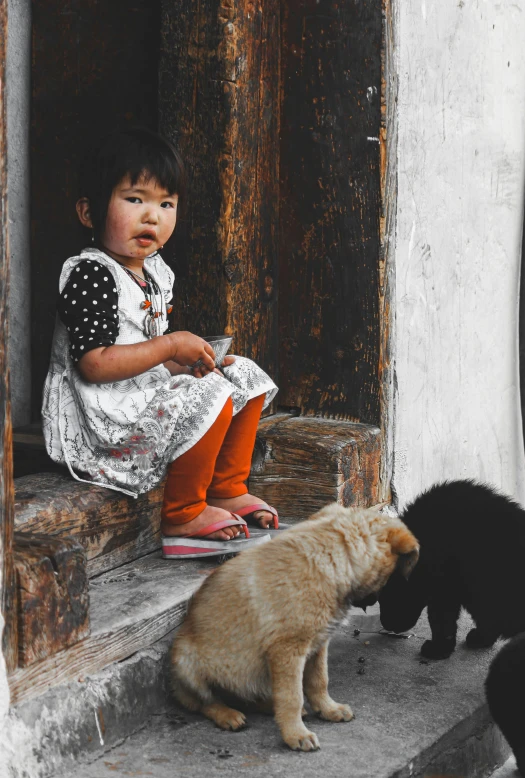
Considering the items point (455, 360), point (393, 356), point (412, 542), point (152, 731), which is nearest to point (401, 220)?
point (393, 356)

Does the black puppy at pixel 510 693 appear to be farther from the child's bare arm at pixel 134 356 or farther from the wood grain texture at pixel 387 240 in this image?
the wood grain texture at pixel 387 240

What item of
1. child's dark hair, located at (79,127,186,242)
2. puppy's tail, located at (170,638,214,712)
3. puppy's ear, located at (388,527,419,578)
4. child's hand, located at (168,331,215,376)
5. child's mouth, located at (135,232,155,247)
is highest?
child's dark hair, located at (79,127,186,242)

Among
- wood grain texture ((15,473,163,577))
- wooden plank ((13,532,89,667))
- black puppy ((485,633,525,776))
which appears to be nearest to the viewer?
wooden plank ((13,532,89,667))

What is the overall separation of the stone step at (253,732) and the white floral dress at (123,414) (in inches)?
13.4

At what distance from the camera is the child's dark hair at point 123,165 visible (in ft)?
9.26

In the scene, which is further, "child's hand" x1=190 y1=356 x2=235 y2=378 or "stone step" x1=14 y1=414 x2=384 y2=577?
"child's hand" x1=190 y1=356 x2=235 y2=378

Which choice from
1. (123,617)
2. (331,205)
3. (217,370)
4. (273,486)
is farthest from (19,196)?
(123,617)

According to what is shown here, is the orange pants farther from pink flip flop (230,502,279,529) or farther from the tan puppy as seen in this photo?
the tan puppy

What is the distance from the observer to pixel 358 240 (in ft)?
11.3

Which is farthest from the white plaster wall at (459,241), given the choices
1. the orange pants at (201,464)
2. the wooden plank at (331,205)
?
the orange pants at (201,464)

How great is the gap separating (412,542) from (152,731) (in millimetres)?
733

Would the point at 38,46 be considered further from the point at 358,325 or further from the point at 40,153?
the point at 358,325

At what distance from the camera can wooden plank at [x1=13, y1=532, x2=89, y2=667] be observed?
197 centimetres

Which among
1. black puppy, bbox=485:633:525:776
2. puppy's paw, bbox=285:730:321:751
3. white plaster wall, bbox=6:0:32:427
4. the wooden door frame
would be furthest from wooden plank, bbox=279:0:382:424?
puppy's paw, bbox=285:730:321:751
